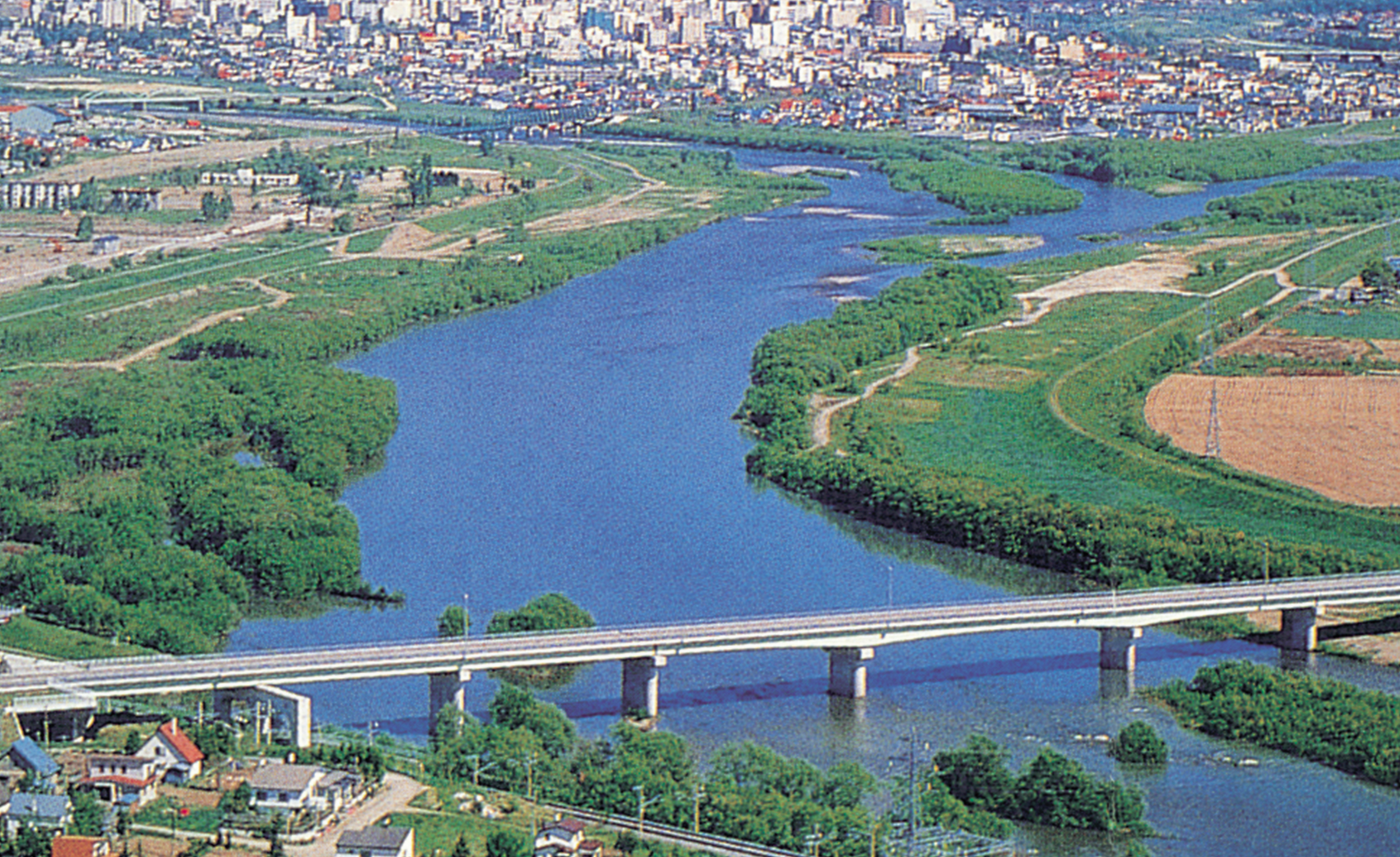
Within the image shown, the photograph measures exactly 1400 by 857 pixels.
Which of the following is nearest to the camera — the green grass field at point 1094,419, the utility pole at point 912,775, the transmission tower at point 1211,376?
the utility pole at point 912,775

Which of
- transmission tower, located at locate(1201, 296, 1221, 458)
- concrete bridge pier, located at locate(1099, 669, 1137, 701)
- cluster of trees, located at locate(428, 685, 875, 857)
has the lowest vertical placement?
concrete bridge pier, located at locate(1099, 669, 1137, 701)

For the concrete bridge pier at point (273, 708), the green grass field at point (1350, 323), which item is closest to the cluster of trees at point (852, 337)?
the green grass field at point (1350, 323)

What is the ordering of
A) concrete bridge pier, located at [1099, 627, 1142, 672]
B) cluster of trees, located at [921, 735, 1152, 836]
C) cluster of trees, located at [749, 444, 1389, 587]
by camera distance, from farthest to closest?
1. cluster of trees, located at [749, 444, 1389, 587]
2. concrete bridge pier, located at [1099, 627, 1142, 672]
3. cluster of trees, located at [921, 735, 1152, 836]

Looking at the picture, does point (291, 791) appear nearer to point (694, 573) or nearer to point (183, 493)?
point (694, 573)

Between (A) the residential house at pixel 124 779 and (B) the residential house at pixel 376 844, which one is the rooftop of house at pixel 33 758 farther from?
(B) the residential house at pixel 376 844

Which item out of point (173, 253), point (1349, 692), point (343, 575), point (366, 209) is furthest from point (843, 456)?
point (366, 209)

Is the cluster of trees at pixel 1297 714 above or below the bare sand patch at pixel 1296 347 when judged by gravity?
below

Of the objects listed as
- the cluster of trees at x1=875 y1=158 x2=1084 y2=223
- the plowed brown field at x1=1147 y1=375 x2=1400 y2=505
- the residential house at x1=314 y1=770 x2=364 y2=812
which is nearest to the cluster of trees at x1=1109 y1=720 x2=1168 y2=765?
the residential house at x1=314 y1=770 x2=364 y2=812

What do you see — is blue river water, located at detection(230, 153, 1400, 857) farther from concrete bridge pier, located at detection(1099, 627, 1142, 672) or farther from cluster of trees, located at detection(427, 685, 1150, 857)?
cluster of trees, located at detection(427, 685, 1150, 857)
